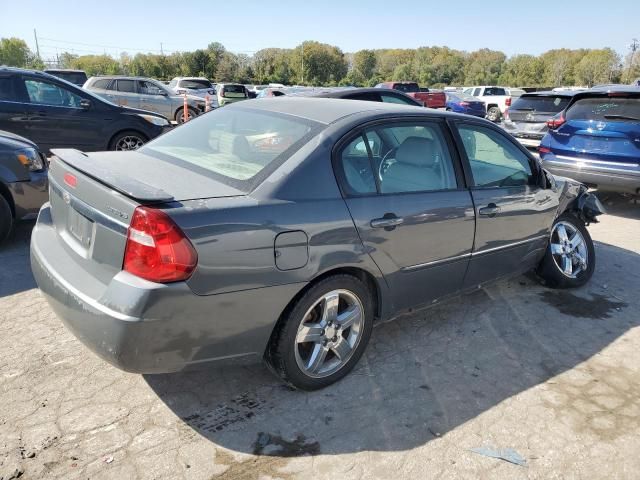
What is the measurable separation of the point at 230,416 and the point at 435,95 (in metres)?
26.9

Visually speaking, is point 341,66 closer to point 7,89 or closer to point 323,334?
point 7,89

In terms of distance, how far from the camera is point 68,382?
294cm

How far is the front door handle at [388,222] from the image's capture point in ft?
9.68

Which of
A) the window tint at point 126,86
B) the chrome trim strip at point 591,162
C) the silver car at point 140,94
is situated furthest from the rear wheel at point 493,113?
the chrome trim strip at point 591,162

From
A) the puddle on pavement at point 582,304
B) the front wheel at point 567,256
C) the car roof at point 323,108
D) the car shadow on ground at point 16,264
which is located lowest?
the puddle on pavement at point 582,304

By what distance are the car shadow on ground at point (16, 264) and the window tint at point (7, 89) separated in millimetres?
3078

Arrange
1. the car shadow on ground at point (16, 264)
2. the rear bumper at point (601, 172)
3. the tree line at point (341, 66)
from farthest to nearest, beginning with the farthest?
the tree line at point (341, 66), the rear bumper at point (601, 172), the car shadow on ground at point (16, 264)

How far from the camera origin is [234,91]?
77.4 feet

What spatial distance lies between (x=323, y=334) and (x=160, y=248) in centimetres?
108

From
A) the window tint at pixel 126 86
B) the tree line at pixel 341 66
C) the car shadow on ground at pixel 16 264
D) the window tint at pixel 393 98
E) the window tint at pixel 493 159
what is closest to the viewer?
the window tint at pixel 493 159

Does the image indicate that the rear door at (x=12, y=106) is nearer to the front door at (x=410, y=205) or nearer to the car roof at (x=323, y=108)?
the car roof at (x=323, y=108)

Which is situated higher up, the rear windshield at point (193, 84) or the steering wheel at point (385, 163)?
the steering wheel at point (385, 163)

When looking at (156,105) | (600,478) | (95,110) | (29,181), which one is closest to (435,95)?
(156,105)

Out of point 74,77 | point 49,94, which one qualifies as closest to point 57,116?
point 49,94
